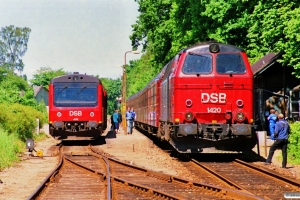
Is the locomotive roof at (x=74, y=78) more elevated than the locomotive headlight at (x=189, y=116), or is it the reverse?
the locomotive roof at (x=74, y=78)

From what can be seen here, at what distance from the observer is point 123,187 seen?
40.2 ft

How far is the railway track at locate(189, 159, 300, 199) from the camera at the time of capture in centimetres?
1161

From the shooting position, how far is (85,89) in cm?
2581

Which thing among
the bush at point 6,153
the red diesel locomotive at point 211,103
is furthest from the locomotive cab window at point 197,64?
the bush at point 6,153

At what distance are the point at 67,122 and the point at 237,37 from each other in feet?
46.7

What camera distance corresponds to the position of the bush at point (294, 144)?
17.4 m

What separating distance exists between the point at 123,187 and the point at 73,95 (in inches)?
547

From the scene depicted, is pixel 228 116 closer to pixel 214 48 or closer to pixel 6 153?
pixel 214 48


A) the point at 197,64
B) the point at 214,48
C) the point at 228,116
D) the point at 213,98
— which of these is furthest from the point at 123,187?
the point at 214,48

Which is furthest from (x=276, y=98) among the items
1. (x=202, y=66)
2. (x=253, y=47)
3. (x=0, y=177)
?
(x=0, y=177)

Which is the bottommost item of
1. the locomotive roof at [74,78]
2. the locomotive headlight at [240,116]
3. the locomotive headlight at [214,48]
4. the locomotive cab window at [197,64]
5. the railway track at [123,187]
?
the railway track at [123,187]

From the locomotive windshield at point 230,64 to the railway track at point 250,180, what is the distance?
2.78m

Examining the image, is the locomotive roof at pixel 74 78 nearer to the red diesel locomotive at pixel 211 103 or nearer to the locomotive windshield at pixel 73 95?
the locomotive windshield at pixel 73 95

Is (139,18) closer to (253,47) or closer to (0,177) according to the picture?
(253,47)
